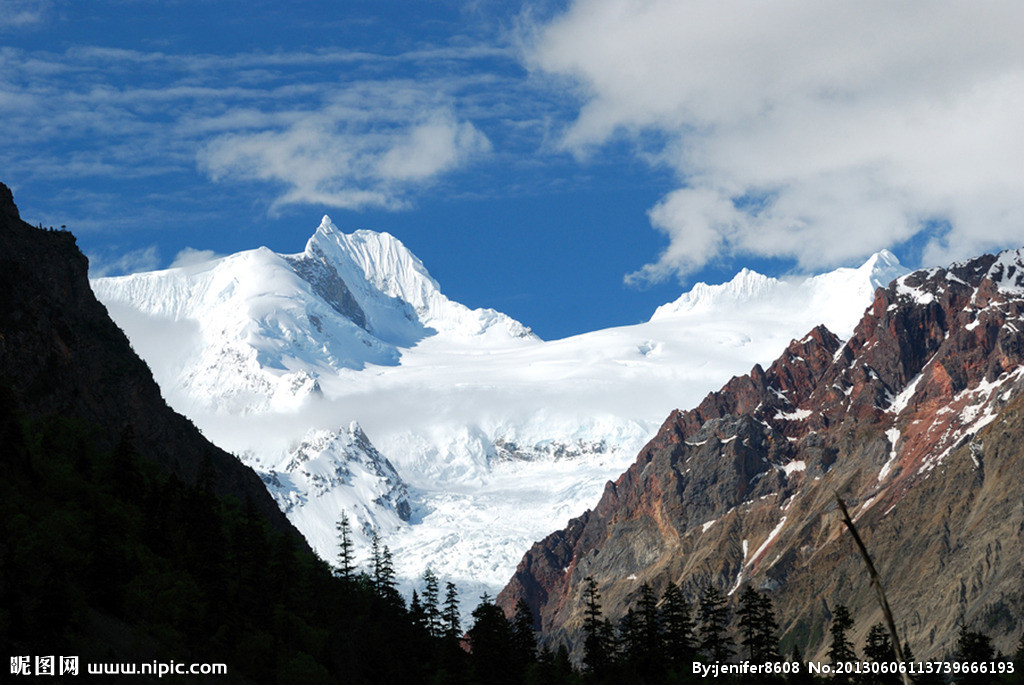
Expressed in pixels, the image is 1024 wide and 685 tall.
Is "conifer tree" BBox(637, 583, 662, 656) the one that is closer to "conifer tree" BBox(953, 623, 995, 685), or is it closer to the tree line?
the tree line

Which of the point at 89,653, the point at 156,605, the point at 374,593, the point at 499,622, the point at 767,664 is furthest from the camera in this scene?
the point at 374,593

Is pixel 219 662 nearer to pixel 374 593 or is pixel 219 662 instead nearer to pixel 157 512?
pixel 157 512

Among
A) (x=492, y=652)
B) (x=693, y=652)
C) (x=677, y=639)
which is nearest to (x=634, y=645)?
(x=677, y=639)

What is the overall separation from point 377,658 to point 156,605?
99.2ft

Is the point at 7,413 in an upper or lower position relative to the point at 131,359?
lower

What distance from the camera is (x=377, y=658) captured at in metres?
107

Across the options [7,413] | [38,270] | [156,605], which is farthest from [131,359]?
[156,605]

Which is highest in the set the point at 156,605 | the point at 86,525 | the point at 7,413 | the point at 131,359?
the point at 131,359

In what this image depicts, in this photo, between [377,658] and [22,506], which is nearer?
[22,506]

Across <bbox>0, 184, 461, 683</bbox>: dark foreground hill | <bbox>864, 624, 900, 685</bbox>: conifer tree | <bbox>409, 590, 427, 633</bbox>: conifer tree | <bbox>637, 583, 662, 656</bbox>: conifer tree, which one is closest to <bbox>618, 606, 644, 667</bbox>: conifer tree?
<bbox>637, 583, 662, 656</bbox>: conifer tree

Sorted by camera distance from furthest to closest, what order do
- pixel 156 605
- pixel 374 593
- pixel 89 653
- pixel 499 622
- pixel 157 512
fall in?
1. pixel 374 593
2. pixel 499 622
3. pixel 157 512
4. pixel 156 605
5. pixel 89 653

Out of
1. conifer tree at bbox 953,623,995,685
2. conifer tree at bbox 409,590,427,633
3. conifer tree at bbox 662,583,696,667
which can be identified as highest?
conifer tree at bbox 409,590,427,633

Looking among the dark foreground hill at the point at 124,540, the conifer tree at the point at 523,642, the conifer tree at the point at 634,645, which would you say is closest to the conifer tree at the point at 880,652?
the conifer tree at the point at 634,645

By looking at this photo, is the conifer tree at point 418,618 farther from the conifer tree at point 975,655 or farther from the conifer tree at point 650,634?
the conifer tree at point 975,655
